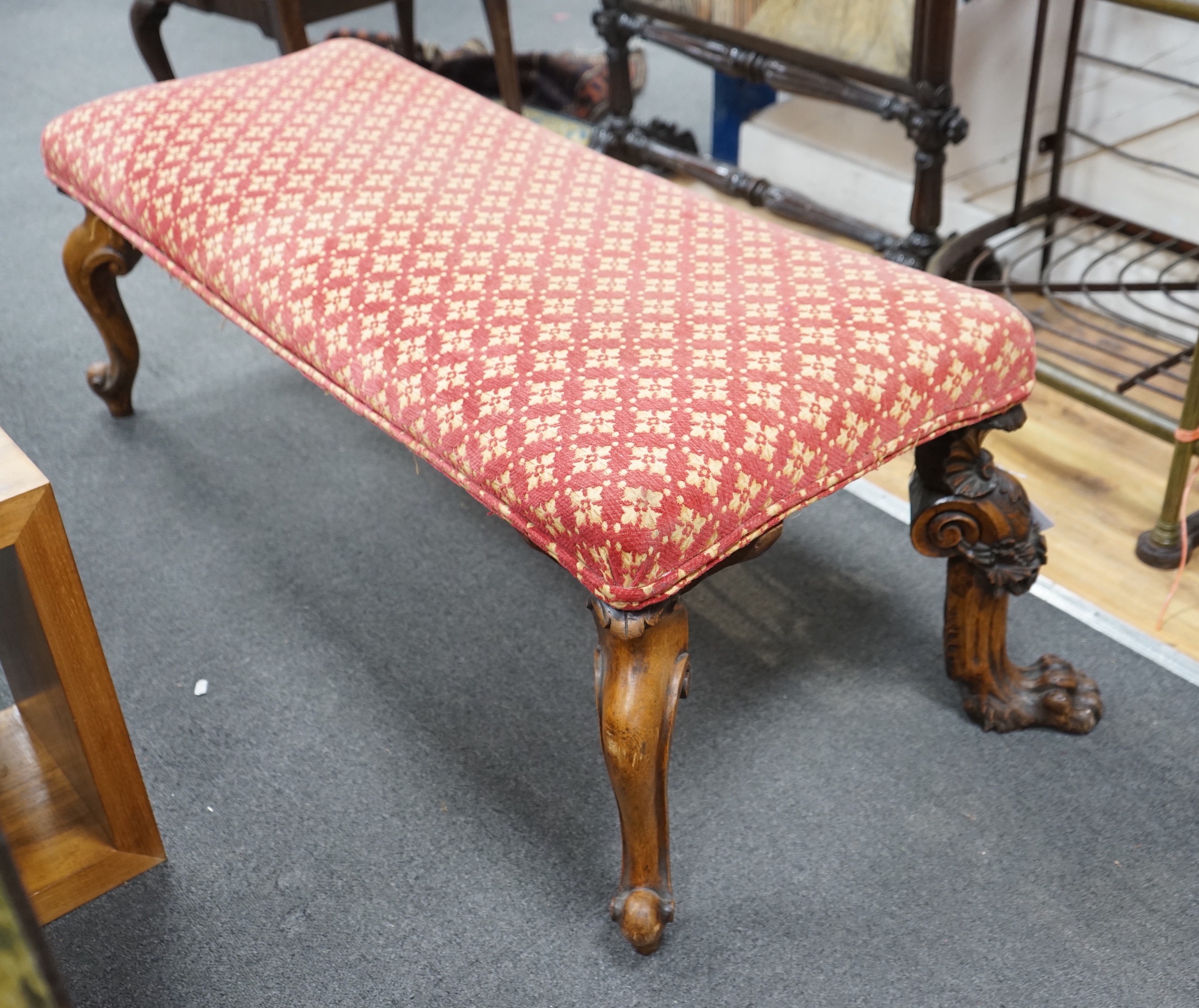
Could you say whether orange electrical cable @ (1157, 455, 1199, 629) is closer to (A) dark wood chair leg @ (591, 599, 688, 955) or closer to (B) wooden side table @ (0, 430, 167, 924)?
(A) dark wood chair leg @ (591, 599, 688, 955)

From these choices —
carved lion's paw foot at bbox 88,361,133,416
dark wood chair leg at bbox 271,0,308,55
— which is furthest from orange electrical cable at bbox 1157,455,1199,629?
dark wood chair leg at bbox 271,0,308,55

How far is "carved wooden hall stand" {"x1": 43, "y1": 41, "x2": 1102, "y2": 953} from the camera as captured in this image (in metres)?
0.82

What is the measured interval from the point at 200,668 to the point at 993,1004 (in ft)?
2.54

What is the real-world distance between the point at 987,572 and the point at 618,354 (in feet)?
1.18

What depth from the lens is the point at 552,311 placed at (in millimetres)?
955

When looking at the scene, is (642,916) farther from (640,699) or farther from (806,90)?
(806,90)

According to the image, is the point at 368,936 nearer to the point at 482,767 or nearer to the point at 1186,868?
the point at 482,767

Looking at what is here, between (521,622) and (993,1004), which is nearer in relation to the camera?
(993,1004)

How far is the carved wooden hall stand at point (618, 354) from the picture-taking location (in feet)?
2.68

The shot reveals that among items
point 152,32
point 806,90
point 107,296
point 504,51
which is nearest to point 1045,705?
point 806,90

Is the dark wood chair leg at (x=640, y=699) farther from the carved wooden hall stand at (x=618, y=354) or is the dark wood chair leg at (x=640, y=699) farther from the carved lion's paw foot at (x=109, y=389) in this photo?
the carved lion's paw foot at (x=109, y=389)

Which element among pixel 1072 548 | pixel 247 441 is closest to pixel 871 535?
pixel 1072 548

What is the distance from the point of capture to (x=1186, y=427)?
1.22 meters

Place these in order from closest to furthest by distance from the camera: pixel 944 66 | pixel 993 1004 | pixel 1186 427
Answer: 1. pixel 993 1004
2. pixel 1186 427
3. pixel 944 66
